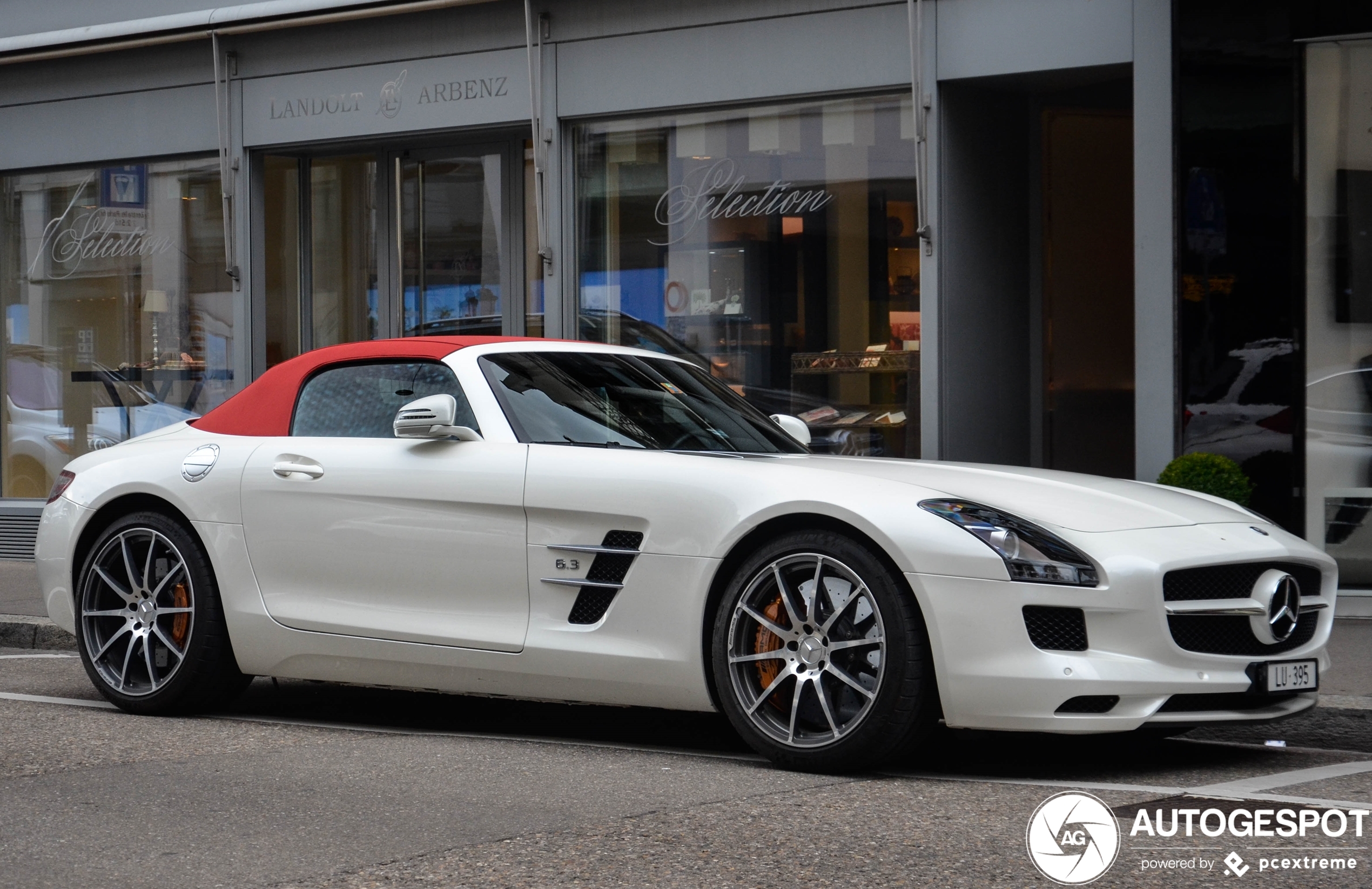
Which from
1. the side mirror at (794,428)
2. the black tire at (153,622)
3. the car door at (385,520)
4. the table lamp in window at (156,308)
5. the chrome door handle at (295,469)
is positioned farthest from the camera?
the table lamp in window at (156,308)

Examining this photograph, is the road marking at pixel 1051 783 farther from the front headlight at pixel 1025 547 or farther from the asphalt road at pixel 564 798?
the front headlight at pixel 1025 547

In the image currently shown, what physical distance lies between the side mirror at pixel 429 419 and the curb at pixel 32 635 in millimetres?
4060

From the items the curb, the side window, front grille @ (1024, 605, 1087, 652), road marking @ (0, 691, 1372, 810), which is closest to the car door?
the side window

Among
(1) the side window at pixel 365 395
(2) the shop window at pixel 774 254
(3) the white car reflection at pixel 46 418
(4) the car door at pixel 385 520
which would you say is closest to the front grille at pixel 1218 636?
(4) the car door at pixel 385 520

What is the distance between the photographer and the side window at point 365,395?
636 cm

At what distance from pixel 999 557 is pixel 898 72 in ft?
22.0

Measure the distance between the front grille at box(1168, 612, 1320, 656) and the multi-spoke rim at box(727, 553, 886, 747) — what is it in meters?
0.89

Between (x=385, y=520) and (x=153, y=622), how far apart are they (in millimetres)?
1266

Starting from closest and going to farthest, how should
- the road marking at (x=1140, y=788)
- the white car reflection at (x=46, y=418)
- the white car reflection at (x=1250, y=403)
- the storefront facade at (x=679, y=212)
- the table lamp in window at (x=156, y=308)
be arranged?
1. the road marking at (x=1140, y=788)
2. the white car reflection at (x=1250, y=403)
3. the storefront facade at (x=679, y=212)
4. the table lamp in window at (x=156, y=308)
5. the white car reflection at (x=46, y=418)

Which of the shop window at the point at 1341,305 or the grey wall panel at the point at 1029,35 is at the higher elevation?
the grey wall panel at the point at 1029,35

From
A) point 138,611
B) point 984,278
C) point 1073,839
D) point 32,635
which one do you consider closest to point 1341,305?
point 984,278

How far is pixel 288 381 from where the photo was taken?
673cm

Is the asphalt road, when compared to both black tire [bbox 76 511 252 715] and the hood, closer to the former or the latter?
black tire [bbox 76 511 252 715]

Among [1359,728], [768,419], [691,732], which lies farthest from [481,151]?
[1359,728]
